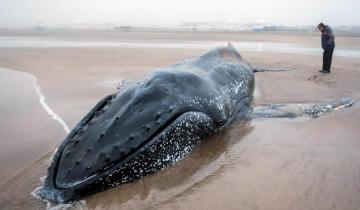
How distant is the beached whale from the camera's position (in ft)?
11.4

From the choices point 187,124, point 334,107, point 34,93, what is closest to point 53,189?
point 187,124

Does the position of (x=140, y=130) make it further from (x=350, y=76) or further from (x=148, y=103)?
(x=350, y=76)

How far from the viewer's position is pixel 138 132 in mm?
3877

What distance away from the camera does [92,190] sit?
351 cm

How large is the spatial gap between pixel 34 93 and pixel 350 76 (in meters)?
8.65

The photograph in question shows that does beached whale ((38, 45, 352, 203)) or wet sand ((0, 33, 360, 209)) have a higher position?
beached whale ((38, 45, 352, 203))

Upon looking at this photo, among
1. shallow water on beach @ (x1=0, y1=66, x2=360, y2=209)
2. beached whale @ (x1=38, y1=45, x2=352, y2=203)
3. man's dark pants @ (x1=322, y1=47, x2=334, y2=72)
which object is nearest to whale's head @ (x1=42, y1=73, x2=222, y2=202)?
beached whale @ (x1=38, y1=45, x2=352, y2=203)

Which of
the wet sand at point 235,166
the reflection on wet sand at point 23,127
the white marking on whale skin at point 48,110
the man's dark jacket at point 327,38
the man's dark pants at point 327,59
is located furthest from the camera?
the man's dark jacket at point 327,38

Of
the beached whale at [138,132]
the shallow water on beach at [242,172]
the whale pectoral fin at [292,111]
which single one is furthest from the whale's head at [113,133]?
the whale pectoral fin at [292,111]

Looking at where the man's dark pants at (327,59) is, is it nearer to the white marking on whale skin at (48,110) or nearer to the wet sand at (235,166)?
the wet sand at (235,166)

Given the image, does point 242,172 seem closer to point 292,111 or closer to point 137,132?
point 137,132

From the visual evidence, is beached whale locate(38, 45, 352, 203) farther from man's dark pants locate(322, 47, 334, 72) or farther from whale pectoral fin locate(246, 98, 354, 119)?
man's dark pants locate(322, 47, 334, 72)

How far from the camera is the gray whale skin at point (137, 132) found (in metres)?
3.48

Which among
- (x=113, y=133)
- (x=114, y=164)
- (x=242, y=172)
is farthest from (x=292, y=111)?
(x=114, y=164)
